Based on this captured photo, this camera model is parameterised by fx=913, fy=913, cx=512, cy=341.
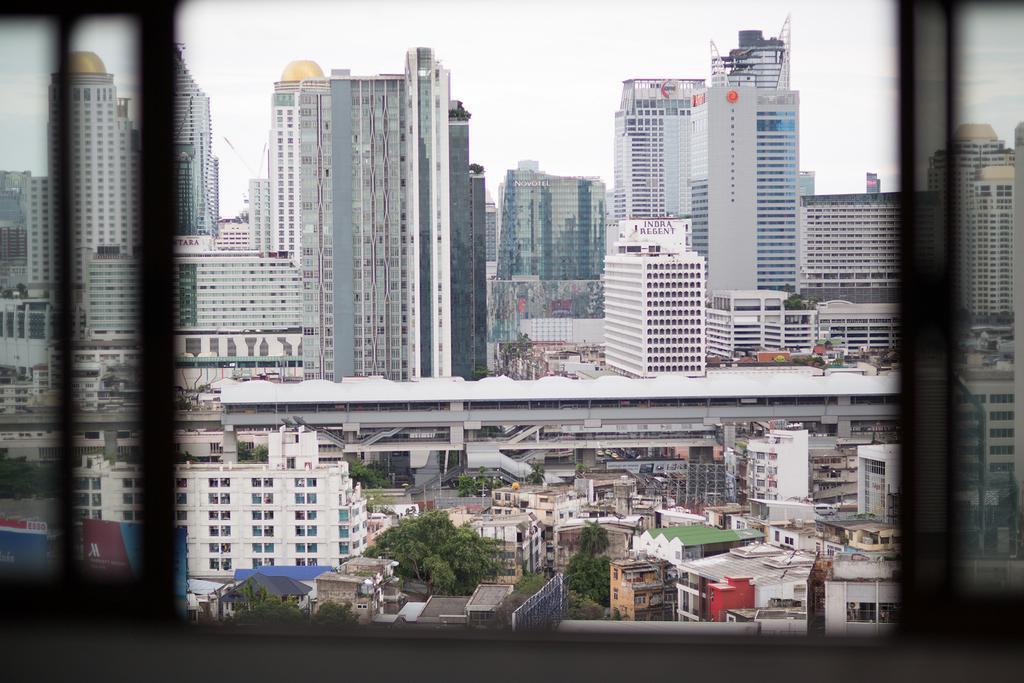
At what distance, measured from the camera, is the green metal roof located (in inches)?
161

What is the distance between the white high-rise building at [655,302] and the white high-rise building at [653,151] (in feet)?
0.39

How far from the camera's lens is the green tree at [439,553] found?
12.3ft

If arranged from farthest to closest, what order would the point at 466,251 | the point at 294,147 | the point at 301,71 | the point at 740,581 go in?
1. the point at 301,71
2. the point at 466,251
3. the point at 294,147
4. the point at 740,581

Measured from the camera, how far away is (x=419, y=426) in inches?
323

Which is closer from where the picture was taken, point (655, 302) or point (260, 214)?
point (260, 214)

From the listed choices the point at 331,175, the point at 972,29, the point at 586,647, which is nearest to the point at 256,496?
the point at 586,647

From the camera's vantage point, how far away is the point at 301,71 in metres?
7.42

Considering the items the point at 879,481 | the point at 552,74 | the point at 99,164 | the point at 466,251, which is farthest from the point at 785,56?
the point at 99,164

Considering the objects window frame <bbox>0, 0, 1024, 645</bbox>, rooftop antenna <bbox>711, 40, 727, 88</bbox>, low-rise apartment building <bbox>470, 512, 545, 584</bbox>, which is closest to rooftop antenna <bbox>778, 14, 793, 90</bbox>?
rooftop antenna <bbox>711, 40, 727, 88</bbox>

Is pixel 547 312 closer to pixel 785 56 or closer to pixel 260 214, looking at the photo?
pixel 260 214

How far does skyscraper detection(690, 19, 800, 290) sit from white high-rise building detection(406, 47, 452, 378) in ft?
7.90

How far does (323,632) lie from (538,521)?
4.68 metres

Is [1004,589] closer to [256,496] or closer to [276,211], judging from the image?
[256,496]

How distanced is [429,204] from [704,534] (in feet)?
14.0
